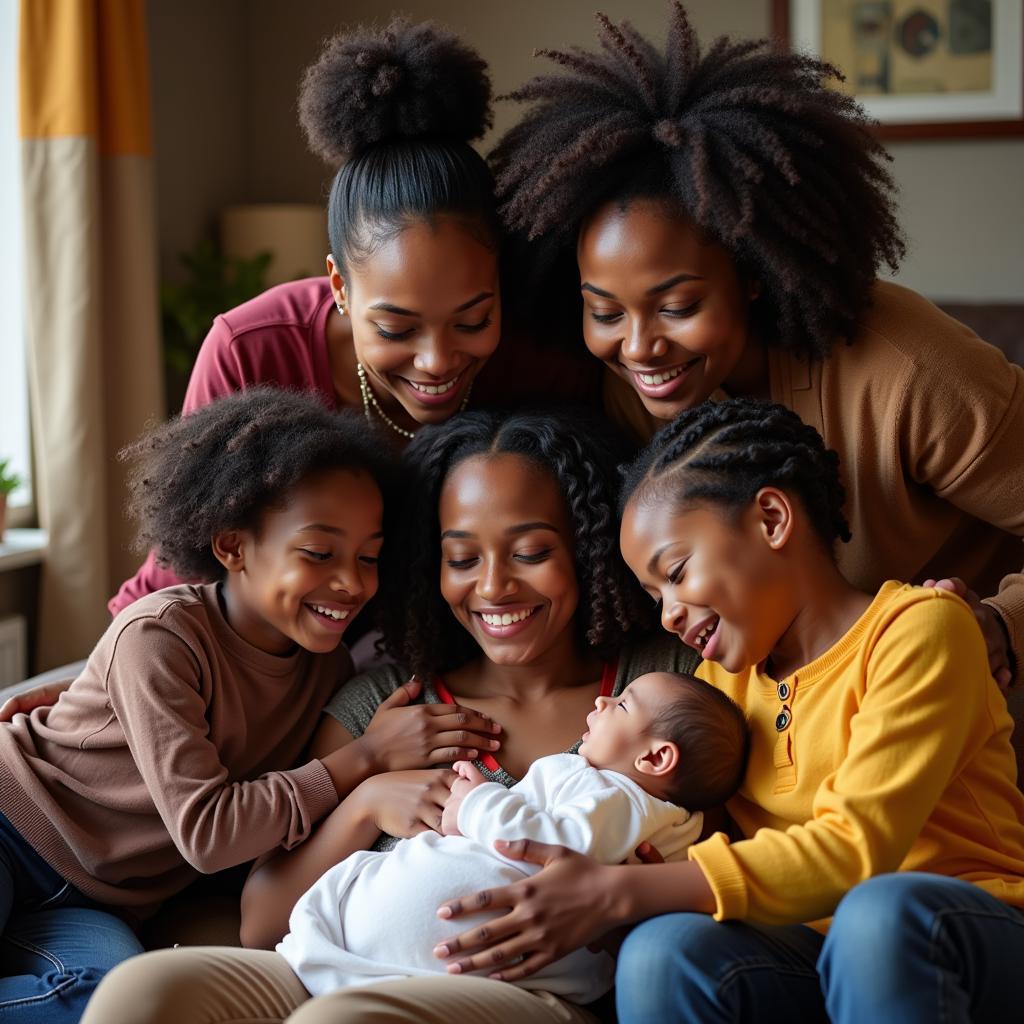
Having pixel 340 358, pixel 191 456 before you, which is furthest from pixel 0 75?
pixel 191 456

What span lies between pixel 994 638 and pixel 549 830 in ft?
2.04

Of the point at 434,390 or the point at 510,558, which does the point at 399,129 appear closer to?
the point at 434,390

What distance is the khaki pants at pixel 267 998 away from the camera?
1422mm

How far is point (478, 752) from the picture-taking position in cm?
186

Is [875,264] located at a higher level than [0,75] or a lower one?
lower

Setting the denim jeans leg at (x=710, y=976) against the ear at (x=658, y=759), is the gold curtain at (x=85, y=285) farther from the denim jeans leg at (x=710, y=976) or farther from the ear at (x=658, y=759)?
the denim jeans leg at (x=710, y=976)

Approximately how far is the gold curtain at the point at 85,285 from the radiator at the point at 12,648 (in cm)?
6

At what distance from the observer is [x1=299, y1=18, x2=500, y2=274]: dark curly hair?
195 cm

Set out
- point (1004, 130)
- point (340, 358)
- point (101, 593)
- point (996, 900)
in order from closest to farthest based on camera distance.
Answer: point (996, 900) < point (340, 358) < point (101, 593) < point (1004, 130)

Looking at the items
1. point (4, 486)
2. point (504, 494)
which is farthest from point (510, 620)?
point (4, 486)

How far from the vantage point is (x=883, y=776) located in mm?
1465

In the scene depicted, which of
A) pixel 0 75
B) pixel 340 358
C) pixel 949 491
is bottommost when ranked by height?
pixel 949 491

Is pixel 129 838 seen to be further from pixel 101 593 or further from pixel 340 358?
pixel 101 593

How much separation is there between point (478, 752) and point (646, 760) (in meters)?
0.27
